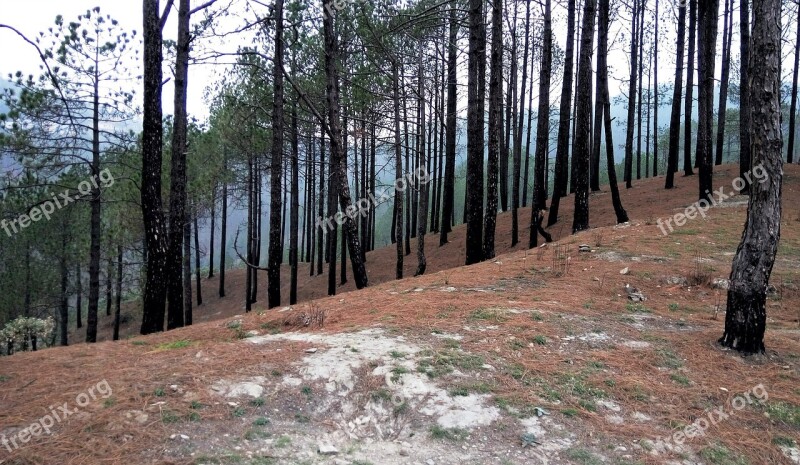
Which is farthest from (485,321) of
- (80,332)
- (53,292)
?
(80,332)

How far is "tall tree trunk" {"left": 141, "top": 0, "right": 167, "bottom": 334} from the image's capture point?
7.10 meters

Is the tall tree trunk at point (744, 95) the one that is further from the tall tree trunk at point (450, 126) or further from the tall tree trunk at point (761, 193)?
the tall tree trunk at point (761, 193)

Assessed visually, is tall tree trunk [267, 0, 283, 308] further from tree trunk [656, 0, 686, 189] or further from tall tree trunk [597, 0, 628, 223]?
tree trunk [656, 0, 686, 189]

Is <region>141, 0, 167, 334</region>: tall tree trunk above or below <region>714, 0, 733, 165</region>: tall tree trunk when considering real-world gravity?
below

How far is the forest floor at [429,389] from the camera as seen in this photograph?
2.88 m

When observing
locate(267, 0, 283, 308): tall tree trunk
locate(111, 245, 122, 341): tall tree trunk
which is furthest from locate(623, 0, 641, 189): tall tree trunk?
locate(111, 245, 122, 341): tall tree trunk

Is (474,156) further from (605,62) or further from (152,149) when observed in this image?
(152,149)

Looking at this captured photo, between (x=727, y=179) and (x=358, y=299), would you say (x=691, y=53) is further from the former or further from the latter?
(x=358, y=299)

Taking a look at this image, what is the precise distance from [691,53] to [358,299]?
1706 cm

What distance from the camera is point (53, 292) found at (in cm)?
2484
